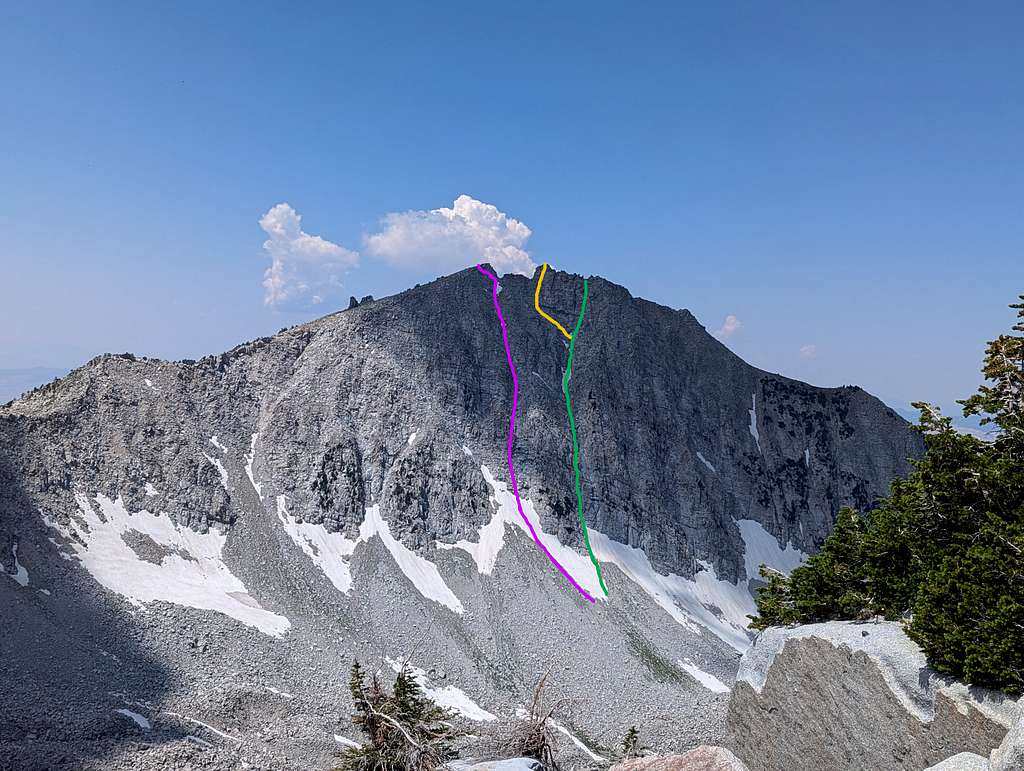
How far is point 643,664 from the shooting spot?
78.1m

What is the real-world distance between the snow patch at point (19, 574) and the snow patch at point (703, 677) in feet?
229

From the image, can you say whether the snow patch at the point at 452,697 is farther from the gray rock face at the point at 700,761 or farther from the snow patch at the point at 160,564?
the gray rock face at the point at 700,761

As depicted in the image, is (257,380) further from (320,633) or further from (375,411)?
(320,633)

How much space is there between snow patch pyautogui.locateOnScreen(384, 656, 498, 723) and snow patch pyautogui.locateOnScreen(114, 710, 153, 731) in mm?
23165

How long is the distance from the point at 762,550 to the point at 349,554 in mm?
70094

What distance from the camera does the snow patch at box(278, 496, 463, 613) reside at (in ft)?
259

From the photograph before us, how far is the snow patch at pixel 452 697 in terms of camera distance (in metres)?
63.5

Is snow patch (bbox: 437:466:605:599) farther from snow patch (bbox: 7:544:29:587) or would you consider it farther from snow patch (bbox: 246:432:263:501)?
snow patch (bbox: 7:544:29:587)

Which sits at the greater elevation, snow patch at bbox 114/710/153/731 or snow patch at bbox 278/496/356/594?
snow patch at bbox 278/496/356/594

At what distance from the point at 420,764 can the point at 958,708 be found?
1191cm

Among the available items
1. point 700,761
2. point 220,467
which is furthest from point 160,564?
→ point 700,761

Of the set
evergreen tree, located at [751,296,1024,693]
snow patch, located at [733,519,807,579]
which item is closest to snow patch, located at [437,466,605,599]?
snow patch, located at [733,519,807,579]

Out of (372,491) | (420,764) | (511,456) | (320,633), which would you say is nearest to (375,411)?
(372,491)

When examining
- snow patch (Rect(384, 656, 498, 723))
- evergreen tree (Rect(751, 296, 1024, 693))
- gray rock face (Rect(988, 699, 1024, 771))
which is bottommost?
snow patch (Rect(384, 656, 498, 723))
